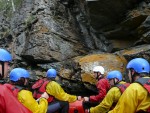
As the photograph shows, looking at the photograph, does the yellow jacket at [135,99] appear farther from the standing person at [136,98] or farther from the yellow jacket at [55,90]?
the yellow jacket at [55,90]

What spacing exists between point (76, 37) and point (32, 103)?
382 inches

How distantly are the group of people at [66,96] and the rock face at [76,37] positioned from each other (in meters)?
1.52

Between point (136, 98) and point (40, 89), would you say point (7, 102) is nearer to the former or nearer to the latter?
point (136, 98)

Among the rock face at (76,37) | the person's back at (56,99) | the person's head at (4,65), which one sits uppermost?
the rock face at (76,37)

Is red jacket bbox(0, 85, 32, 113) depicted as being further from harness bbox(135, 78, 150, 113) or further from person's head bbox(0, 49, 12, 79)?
harness bbox(135, 78, 150, 113)

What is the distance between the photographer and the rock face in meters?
13.1

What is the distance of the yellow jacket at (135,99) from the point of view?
14.2 ft

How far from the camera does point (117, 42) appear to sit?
15.1 m

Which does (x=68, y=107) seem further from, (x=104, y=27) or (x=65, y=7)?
(x=65, y=7)

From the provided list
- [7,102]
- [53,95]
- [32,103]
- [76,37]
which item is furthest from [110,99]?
[76,37]

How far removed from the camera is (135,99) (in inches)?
171

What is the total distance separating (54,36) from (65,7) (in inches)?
111

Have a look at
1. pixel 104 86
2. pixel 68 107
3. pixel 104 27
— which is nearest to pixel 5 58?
pixel 68 107

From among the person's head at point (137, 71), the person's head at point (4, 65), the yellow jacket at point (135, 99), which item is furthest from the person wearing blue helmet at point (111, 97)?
the person's head at point (4, 65)
